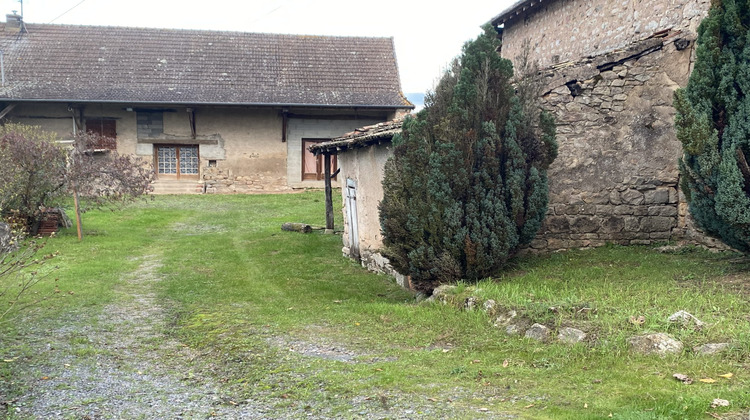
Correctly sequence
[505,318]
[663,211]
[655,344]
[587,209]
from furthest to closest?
[587,209] < [663,211] < [505,318] < [655,344]

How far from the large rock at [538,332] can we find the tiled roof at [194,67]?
17204mm

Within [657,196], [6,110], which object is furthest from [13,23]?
[657,196]

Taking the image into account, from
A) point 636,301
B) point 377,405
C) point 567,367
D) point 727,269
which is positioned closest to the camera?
point 377,405

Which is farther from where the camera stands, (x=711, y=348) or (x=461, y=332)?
(x=461, y=332)

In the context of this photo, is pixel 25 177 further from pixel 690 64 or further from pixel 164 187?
pixel 690 64

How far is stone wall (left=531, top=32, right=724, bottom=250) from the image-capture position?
858cm

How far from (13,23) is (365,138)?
19625mm

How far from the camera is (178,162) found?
22703 millimetres

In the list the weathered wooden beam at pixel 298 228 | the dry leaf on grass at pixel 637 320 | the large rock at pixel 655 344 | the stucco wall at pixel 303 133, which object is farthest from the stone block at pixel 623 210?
the stucco wall at pixel 303 133

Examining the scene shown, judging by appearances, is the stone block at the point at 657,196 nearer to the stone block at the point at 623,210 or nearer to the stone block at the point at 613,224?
the stone block at the point at 623,210

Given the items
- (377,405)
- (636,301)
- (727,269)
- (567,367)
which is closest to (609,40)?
(727,269)

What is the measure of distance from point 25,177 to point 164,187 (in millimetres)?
9571

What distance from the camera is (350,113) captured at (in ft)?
75.4

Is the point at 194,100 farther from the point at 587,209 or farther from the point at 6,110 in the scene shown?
the point at 587,209
